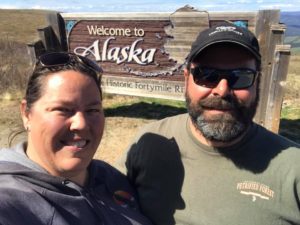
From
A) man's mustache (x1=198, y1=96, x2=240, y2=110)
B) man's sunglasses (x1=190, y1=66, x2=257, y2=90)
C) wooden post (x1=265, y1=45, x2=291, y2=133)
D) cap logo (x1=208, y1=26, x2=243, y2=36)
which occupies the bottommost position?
wooden post (x1=265, y1=45, x2=291, y2=133)

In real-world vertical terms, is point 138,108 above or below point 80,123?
below

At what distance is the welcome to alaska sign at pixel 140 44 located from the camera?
5.88m

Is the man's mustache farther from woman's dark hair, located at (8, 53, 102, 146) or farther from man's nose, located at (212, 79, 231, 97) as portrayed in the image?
woman's dark hair, located at (8, 53, 102, 146)

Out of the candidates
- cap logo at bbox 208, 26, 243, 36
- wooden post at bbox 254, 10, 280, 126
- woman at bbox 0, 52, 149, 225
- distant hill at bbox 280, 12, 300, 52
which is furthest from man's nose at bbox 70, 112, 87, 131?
distant hill at bbox 280, 12, 300, 52

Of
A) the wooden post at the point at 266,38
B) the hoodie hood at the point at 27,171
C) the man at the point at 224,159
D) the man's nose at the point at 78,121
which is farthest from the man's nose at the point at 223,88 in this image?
the wooden post at the point at 266,38

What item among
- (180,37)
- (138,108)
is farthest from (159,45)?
(138,108)

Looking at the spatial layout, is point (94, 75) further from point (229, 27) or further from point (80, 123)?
point (229, 27)

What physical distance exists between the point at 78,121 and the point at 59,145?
5.3 inches

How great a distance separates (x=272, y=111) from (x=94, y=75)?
4.05 m

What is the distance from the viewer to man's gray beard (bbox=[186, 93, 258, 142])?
7.09 feet

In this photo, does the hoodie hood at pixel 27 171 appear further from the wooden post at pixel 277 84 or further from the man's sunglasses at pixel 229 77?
the wooden post at pixel 277 84

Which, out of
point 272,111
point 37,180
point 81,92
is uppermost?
point 81,92

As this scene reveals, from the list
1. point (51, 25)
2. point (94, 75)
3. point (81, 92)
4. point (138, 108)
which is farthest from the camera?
point (138, 108)

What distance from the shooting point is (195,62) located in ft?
7.34
